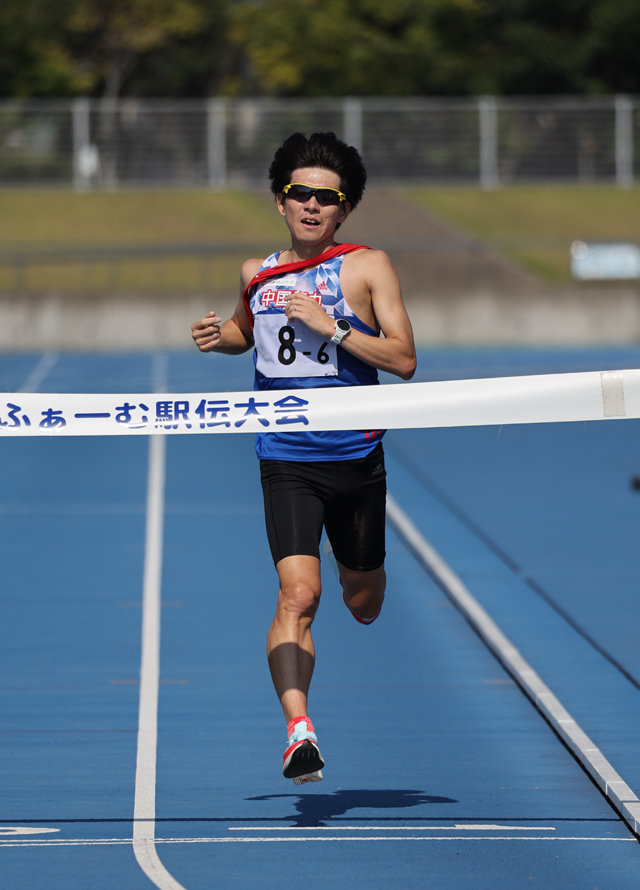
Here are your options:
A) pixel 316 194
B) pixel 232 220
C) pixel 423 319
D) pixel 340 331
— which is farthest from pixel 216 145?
pixel 340 331

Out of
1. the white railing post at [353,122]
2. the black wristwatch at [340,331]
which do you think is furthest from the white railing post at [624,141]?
the black wristwatch at [340,331]

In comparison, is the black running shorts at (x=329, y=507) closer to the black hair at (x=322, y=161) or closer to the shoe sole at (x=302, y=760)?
the shoe sole at (x=302, y=760)

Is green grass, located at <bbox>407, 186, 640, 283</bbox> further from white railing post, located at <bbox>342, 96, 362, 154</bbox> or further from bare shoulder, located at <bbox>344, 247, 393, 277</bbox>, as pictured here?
bare shoulder, located at <bbox>344, 247, 393, 277</bbox>

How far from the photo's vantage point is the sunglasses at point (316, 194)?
Answer: 6055 mm

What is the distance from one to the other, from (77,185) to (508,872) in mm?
45077

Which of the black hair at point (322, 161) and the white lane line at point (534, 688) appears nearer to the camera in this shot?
the black hair at point (322, 161)

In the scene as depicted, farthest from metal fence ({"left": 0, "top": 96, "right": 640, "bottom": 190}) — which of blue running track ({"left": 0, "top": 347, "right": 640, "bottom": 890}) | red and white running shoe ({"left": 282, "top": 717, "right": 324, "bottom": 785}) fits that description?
red and white running shoe ({"left": 282, "top": 717, "right": 324, "bottom": 785})

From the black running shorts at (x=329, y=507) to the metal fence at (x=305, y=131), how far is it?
4220cm

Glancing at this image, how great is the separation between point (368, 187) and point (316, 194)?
43.5 meters

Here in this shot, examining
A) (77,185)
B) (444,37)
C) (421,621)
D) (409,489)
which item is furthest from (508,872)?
(444,37)

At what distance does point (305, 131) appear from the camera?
4841 centimetres

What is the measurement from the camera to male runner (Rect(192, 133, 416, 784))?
19.3 feet

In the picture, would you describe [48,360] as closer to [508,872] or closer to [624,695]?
[624,695]

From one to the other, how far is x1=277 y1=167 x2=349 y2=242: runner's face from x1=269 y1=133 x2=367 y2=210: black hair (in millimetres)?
24
